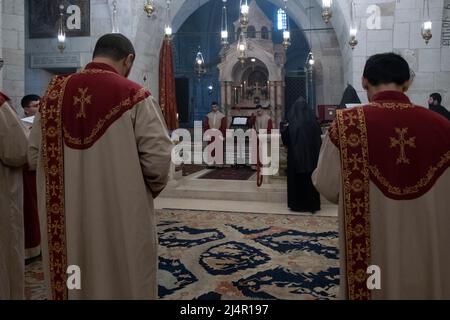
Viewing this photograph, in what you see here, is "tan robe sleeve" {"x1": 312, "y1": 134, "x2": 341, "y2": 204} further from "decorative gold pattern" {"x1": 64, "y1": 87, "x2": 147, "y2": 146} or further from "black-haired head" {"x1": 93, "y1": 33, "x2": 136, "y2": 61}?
"black-haired head" {"x1": 93, "y1": 33, "x2": 136, "y2": 61}

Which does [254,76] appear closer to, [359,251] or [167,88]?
[167,88]

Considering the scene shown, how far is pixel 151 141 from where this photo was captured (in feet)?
6.57

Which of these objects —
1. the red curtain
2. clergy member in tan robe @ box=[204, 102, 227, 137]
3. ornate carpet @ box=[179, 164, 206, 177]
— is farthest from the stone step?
clergy member in tan robe @ box=[204, 102, 227, 137]

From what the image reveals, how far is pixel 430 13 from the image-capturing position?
8.55m

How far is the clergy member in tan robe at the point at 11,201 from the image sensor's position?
2.49 metres

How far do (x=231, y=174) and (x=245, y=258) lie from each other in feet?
18.1

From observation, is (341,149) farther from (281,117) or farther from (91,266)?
(281,117)

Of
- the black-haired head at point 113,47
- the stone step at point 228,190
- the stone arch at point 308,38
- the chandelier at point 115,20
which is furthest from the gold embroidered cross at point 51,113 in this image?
the stone arch at point 308,38

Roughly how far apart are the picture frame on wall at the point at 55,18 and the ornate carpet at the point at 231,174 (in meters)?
4.85

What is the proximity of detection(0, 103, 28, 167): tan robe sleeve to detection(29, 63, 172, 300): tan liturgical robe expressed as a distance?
538 millimetres

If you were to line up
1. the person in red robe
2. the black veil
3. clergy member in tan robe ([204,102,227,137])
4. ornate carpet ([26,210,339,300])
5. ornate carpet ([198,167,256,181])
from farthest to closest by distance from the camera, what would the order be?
clergy member in tan robe ([204,102,227,137]) → ornate carpet ([198,167,256,181]) → the black veil → the person in red robe → ornate carpet ([26,210,339,300])

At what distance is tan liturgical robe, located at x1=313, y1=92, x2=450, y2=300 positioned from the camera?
6.11 feet
